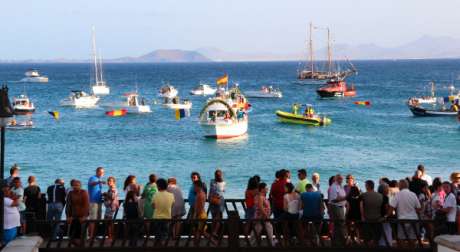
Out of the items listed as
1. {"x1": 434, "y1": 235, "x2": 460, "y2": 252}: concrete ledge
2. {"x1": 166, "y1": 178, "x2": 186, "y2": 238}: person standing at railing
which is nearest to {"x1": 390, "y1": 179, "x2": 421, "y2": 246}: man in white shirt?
{"x1": 434, "y1": 235, "x2": 460, "y2": 252}: concrete ledge

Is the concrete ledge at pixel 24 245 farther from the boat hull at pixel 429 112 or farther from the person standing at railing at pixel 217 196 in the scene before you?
the boat hull at pixel 429 112

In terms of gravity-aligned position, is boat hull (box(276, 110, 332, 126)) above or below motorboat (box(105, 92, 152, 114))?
below

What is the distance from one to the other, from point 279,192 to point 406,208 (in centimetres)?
224

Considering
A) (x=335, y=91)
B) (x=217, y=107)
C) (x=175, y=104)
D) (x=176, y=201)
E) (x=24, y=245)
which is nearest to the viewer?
(x=24, y=245)

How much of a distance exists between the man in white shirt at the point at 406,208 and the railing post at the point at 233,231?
265 centimetres

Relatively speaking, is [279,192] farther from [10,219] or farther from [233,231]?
[10,219]

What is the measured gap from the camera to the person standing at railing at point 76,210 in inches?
549

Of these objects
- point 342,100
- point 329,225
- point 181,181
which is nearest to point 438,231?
point 329,225

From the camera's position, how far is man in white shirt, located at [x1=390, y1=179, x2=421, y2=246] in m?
13.8

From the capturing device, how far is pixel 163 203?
14.0 meters

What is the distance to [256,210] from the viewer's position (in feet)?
46.3

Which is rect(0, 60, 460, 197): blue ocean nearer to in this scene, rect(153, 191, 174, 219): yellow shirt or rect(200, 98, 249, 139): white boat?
rect(200, 98, 249, 139): white boat

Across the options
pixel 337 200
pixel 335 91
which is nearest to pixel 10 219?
pixel 337 200

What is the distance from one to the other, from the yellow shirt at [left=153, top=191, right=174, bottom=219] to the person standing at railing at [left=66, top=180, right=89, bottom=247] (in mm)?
1178
